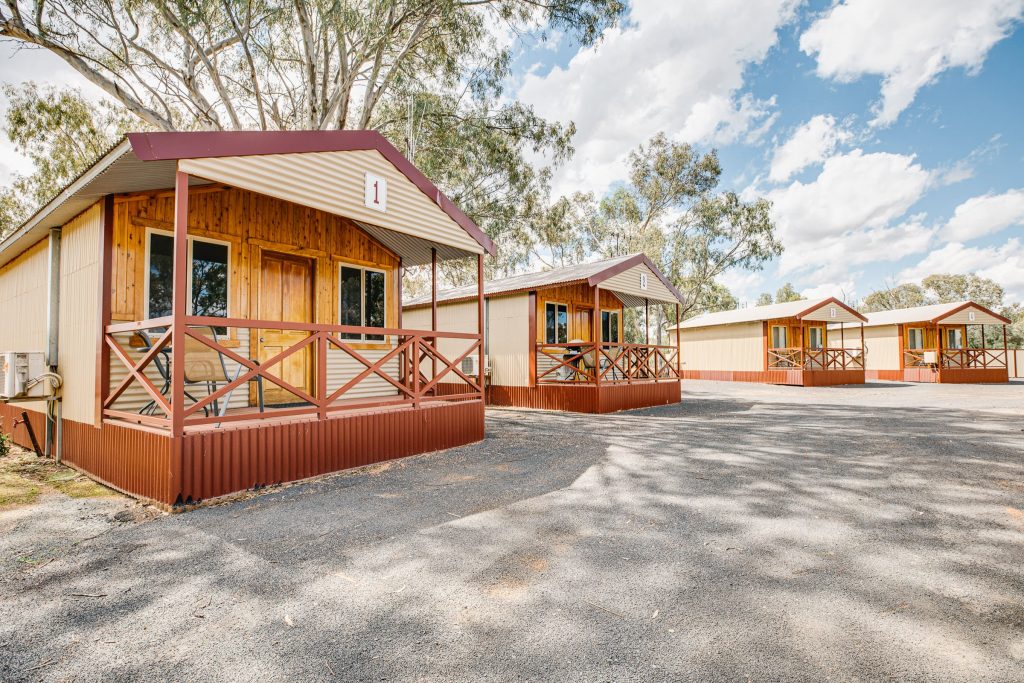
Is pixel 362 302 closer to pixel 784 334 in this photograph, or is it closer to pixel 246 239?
pixel 246 239

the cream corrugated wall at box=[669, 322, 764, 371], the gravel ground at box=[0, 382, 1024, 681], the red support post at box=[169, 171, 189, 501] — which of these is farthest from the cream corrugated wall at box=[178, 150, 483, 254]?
the cream corrugated wall at box=[669, 322, 764, 371]

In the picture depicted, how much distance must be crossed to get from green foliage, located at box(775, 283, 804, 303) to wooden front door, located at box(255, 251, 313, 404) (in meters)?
57.7

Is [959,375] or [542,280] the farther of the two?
[959,375]

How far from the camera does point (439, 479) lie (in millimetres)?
4711

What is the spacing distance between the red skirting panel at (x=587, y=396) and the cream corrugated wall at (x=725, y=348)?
388 inches

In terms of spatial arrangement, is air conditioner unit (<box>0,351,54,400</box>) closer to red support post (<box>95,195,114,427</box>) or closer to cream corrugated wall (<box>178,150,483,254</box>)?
red support post (<box>95,195,114,427</box>)

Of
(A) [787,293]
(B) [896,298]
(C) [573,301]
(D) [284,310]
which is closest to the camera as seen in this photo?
(D) [284,310]

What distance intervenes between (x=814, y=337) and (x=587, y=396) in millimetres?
16617

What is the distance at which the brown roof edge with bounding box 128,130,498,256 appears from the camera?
12.3 ft

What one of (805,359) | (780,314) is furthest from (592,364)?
(805,359)

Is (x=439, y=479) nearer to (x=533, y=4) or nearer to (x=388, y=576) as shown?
(x=388, y=576)

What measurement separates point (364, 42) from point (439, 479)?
1034 centimetres

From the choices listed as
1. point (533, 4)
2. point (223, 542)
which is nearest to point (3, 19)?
point (533, 4)

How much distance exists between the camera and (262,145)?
14.7 feet
